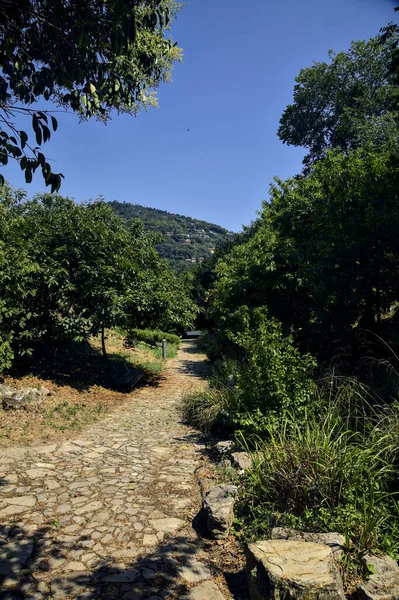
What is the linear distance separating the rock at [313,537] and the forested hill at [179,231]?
6244 centimetres

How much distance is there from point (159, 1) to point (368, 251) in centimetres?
511

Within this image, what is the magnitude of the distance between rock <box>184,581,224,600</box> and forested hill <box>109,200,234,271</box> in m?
62.5

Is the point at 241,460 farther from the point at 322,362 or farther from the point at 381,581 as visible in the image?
the point at 322,362

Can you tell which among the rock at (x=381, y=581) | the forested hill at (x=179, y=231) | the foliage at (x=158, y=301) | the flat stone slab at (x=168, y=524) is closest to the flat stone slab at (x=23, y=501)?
the flat stone slab at (x=168, y=524)

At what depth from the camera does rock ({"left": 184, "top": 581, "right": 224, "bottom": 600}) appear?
2652mm

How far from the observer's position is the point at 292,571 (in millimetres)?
2295

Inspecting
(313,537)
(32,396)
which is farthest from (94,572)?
(32,396)

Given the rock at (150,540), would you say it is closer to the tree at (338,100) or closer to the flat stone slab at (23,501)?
the flat stone slab at (23,501)

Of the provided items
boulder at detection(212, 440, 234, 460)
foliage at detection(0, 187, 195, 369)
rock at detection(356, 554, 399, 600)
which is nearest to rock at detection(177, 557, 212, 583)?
rock at detection(356, 554, 399, 600)

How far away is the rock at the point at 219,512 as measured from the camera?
3404 millimetres

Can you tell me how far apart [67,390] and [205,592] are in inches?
270

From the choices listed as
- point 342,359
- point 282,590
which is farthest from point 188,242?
point 282,590

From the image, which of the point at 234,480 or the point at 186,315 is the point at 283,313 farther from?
the point at 234,480

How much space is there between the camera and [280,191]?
13.1m
